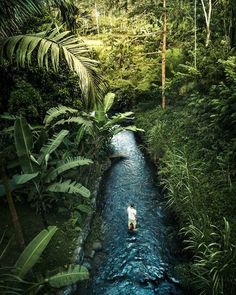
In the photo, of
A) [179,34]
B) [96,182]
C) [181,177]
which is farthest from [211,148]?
[179,34]

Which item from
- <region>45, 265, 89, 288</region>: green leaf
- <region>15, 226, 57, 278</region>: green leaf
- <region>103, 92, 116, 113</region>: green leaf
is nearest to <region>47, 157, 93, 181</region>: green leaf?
<region>15, 226, 57, 278</region>: green leaf

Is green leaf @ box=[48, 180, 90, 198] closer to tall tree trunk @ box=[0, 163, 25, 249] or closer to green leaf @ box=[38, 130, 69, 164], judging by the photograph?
green leaf @ box=[38, 130, 69, 164]

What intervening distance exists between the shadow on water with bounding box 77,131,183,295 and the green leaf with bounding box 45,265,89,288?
165cm

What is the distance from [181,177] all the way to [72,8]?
17.8 feet

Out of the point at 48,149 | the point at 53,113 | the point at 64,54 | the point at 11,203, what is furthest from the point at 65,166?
the point at 64,54

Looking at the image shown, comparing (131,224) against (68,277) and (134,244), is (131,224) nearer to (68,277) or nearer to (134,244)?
(134,244)

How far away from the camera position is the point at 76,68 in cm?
608

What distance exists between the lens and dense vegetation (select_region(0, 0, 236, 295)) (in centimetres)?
569

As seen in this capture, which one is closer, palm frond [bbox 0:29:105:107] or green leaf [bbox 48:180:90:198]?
palm frond [bbox 0:29:105:107]

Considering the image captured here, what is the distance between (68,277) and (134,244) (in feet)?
10.5

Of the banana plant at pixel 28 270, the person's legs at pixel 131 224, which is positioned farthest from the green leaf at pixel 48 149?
the person's legs at pixel 131 224

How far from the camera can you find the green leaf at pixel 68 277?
4.68 m

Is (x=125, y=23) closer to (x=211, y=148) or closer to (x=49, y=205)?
(x=211, y=148)

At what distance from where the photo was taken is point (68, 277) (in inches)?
188
